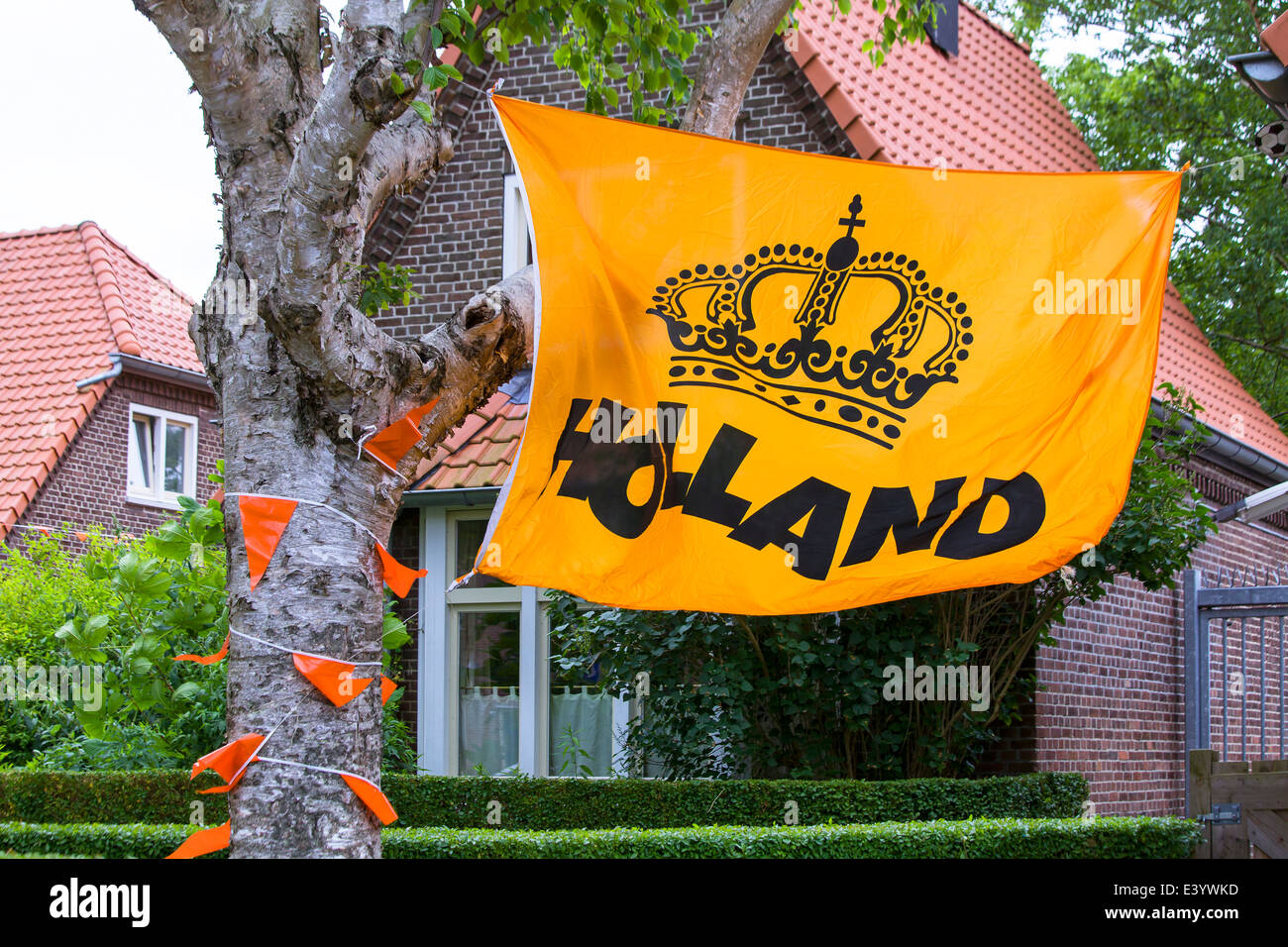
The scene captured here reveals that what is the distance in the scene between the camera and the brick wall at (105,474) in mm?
19062

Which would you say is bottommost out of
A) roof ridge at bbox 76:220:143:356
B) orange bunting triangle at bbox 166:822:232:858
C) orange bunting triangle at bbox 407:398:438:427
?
orange bunting triangle at bbox 166:822:232:858

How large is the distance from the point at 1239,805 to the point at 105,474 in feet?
57.0

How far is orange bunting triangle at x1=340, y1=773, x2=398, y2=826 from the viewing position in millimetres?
5000

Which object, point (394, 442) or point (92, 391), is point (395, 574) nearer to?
point (394, 442)

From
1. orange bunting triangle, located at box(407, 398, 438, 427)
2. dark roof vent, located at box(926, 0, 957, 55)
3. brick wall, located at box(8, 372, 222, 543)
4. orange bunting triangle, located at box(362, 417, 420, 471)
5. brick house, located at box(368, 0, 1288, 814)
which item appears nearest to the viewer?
orange bunting triangle, located at box(362, 417, 420, 471)

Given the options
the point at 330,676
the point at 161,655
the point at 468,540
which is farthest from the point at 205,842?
the point at 468,540

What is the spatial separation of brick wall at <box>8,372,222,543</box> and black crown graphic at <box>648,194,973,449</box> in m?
14.5

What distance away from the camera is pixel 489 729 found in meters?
11.7

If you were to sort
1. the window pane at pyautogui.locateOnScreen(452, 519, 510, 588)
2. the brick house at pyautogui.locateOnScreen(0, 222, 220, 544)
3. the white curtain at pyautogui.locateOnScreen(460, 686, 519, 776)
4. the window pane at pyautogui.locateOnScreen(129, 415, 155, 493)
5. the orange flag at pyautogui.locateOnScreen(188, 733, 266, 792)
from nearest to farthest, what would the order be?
the orange flag at pyautogui.locateOnScreen(188, 733, 266, 792), the white curtain at pyautogui.locateOnScreen(460, 686, 519, 776), the window pane at pyautogui.locateOnScreen(452, 519, 510, 588), the brick house at pyautogui.locateOnScreen(0, 222, 220, 544), the window pane at pyautogui.locateOnScreen(129, 415, 155, 493)

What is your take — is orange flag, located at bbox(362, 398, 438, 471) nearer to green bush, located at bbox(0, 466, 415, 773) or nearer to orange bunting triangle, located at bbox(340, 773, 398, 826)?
orange bunting triangle, located at bbox(340, 773, 398, 826)

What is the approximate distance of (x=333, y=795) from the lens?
496 cm

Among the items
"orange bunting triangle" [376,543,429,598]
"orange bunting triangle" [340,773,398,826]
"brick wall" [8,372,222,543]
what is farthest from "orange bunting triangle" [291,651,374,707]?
"brick wall" [8,372,222,543]

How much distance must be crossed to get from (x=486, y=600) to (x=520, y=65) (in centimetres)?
519

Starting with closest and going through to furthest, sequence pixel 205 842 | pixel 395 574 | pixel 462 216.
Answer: pixel 205 842, pixel 395 574, pixel 462 216
